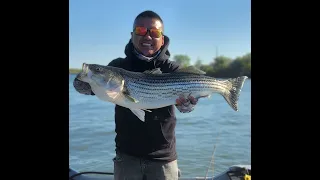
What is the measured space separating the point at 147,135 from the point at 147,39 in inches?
42.9

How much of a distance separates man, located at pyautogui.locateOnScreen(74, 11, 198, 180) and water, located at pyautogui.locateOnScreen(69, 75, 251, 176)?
16.9 ft

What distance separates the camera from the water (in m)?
10.0

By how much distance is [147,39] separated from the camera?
3881 mm

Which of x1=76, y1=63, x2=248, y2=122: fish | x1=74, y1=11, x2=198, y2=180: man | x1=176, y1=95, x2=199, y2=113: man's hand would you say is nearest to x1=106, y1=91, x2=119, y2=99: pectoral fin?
x1=76, y1=63, x2=248, y2=122: fish

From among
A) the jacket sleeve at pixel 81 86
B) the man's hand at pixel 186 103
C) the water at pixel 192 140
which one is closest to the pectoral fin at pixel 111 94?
the jacket sleeve at pixel 81 86

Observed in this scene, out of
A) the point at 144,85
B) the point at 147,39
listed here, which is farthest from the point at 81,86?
the point at 147,39

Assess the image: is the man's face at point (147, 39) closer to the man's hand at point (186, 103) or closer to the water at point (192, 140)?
the man's hand at point (186, 103)

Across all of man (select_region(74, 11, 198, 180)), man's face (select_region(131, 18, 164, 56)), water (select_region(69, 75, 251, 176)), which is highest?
man's face (select_region(131, 18, 164, 56))

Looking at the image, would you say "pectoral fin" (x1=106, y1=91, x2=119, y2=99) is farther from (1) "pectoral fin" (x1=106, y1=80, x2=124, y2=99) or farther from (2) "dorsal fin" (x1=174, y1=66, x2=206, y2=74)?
(2) "dorsal fin" (x1=174, y1=66, x2=206, y2=74)

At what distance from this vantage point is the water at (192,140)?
10.0m
